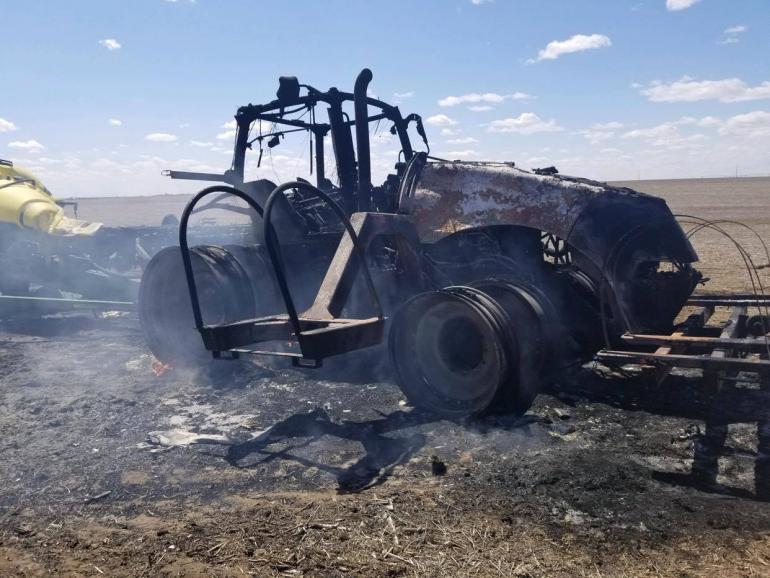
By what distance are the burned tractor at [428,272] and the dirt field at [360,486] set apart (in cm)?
50

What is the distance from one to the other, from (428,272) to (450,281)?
236mm

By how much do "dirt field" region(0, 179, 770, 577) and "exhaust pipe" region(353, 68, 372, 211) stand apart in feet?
6.66

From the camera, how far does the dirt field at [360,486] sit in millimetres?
2994

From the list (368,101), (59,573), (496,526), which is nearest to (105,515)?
(59,573)

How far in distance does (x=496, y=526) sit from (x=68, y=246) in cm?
1126

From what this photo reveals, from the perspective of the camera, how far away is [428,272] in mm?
6090

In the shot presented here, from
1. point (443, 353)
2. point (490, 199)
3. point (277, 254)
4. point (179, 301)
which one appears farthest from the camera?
point (179, 301)

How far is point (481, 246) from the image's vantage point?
6043 millimetres

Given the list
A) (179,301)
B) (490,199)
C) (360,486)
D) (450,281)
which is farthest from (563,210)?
(179,301)

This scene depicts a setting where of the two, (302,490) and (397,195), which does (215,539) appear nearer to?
(302,490)

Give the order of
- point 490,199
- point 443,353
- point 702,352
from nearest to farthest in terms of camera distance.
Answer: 1. point 702,352
2. point 443,353
3. point 490,199

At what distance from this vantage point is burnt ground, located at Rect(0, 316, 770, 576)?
2.99m

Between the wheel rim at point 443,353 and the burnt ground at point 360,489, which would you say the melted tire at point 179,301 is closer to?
the burnt ground at point 360,489

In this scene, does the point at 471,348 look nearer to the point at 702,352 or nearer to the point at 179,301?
the point at 702,352
